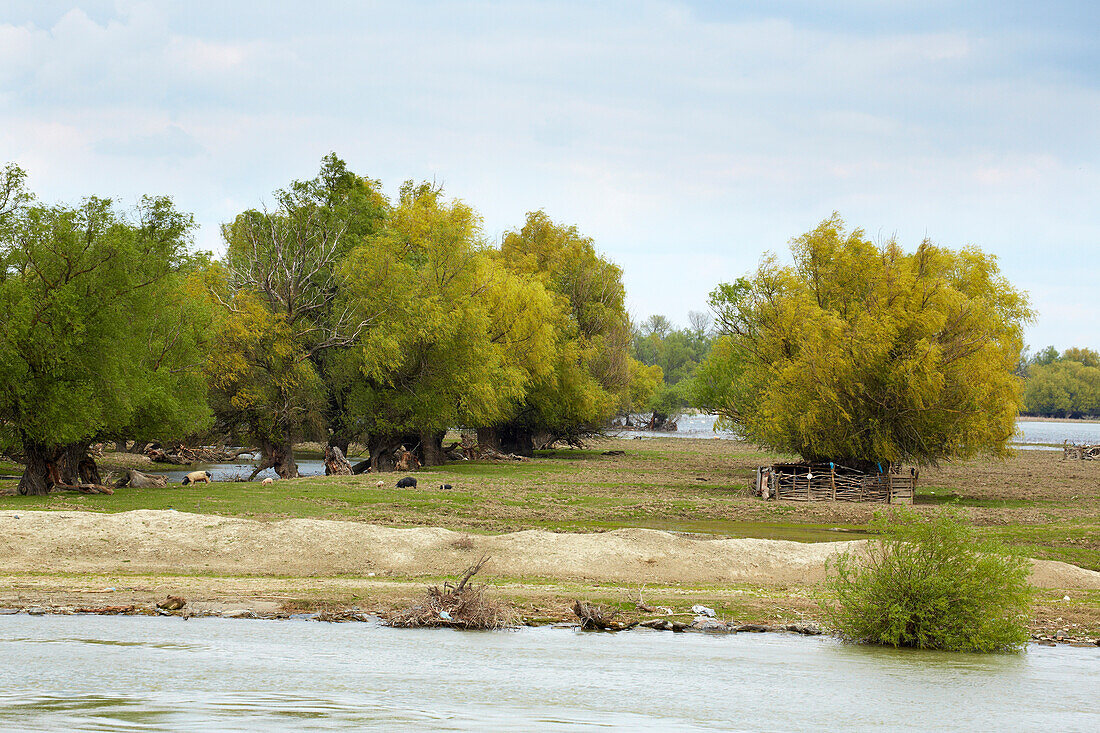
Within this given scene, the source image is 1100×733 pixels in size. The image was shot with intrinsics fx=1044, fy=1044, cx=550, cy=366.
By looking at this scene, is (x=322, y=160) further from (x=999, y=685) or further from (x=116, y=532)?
(x=999, y=685)

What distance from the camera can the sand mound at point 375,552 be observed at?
25.8 m

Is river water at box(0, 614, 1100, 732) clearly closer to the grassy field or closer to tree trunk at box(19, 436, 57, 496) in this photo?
the grassy field

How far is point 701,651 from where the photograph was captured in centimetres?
1855

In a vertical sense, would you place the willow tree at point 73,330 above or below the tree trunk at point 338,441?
above

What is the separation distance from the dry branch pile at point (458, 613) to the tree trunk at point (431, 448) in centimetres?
3800

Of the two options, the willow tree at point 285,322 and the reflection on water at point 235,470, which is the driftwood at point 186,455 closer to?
the reflection on water at point 235,470

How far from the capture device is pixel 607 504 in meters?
41.6

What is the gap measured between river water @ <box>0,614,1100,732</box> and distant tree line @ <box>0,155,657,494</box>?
19329mm

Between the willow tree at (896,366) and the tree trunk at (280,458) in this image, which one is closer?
the willow tree at (896,366)

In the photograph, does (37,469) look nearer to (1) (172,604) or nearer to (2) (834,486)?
(1) (172,604)

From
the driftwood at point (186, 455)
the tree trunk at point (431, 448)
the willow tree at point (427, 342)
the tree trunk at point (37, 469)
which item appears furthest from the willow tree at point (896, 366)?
the driftwood at point (186, 455)

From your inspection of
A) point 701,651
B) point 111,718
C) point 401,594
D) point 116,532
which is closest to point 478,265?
point 116,532

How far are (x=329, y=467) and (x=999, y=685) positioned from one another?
132ft

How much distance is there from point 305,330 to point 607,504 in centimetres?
2022
